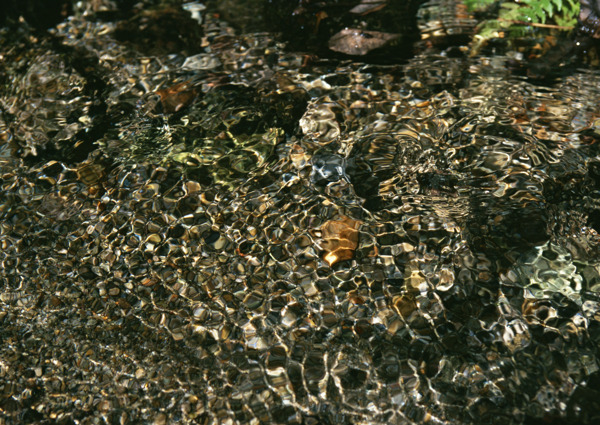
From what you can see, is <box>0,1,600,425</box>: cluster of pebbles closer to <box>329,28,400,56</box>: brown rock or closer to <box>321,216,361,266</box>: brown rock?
<box>321,216,361,266</box>: brown rock

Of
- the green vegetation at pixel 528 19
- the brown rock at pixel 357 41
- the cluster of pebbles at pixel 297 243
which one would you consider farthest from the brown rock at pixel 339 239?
the green vegetation at pixel 528 19

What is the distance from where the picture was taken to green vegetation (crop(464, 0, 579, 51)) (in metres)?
4.48

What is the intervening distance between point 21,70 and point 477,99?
3623mm

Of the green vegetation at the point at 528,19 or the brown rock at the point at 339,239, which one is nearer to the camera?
the brown rock at the point at 339,239

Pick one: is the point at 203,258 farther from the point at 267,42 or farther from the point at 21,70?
the point at 21,70

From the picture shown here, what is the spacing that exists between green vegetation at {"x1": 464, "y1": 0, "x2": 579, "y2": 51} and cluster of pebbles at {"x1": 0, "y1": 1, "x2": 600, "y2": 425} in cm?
50

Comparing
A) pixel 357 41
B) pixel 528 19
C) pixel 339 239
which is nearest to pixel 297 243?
pixel 339 239

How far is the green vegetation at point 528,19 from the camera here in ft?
14.7

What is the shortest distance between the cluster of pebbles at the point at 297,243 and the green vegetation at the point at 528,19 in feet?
1.65

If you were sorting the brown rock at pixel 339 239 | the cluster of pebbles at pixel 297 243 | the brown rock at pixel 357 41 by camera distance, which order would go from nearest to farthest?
the cluster of pebbles at pixel 297 243
the brown rock at pixel 339 239
the brown rock at pixel 357 41

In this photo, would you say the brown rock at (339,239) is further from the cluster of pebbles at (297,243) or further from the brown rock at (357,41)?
the brown rock at (357,41)

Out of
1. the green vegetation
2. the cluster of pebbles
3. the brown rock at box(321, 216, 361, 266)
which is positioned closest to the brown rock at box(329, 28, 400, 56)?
the cluster of pebbles

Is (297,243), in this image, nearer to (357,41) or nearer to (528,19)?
(357,41)

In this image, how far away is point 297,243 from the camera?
10.4 ft
